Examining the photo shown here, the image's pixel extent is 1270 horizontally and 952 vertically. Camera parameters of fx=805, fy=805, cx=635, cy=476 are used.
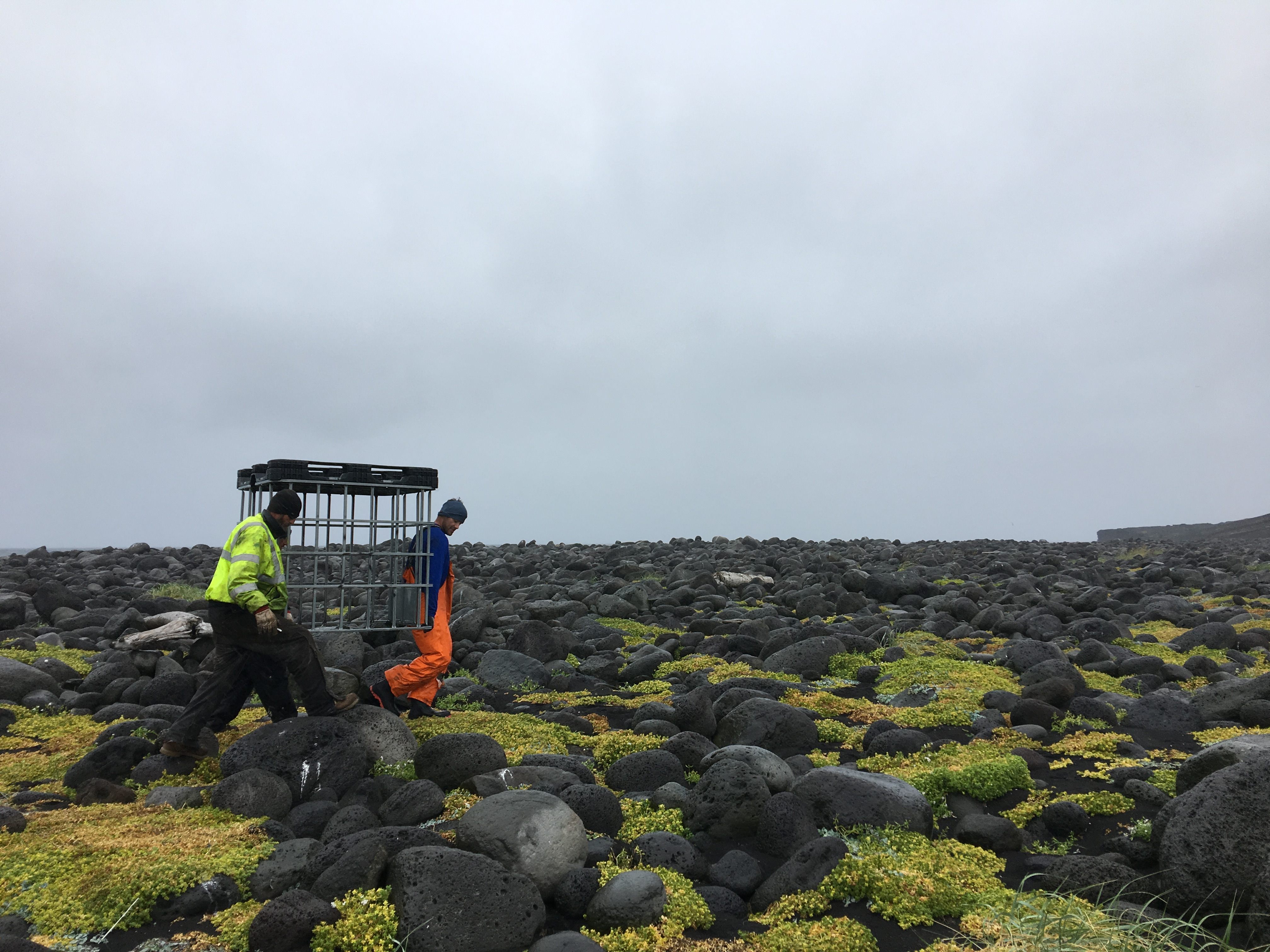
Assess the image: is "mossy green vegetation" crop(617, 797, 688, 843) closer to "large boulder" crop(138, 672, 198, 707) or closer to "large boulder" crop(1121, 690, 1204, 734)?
"large boulder" crop(1121, 690, 1204, 734)

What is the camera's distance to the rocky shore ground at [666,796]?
16.4 ft

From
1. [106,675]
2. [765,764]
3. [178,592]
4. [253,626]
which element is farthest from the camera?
[178,592]

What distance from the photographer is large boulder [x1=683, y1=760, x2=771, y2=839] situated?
648 centimetres

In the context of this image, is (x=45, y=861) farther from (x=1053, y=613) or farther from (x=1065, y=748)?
(x=1053, y=613)

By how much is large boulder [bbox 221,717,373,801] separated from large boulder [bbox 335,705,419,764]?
276mm

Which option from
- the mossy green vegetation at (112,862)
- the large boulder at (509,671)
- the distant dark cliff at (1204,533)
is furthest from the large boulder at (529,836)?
the distant dark cliff at (1204,533)

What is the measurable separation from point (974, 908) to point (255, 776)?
5668 mm

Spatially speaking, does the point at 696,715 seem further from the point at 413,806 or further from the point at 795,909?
the point at 795,909

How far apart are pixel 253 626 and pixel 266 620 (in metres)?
0.39

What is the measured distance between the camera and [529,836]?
18.4ft

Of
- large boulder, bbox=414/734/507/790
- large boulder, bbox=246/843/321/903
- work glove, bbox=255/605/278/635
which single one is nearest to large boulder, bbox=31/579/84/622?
work glove, bbox=255/605/278/635

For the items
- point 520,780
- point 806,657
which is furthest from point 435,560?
point 806,657

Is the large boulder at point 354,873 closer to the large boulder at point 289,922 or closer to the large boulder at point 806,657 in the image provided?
the large boulder at point 289,922

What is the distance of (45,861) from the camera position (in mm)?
5527
